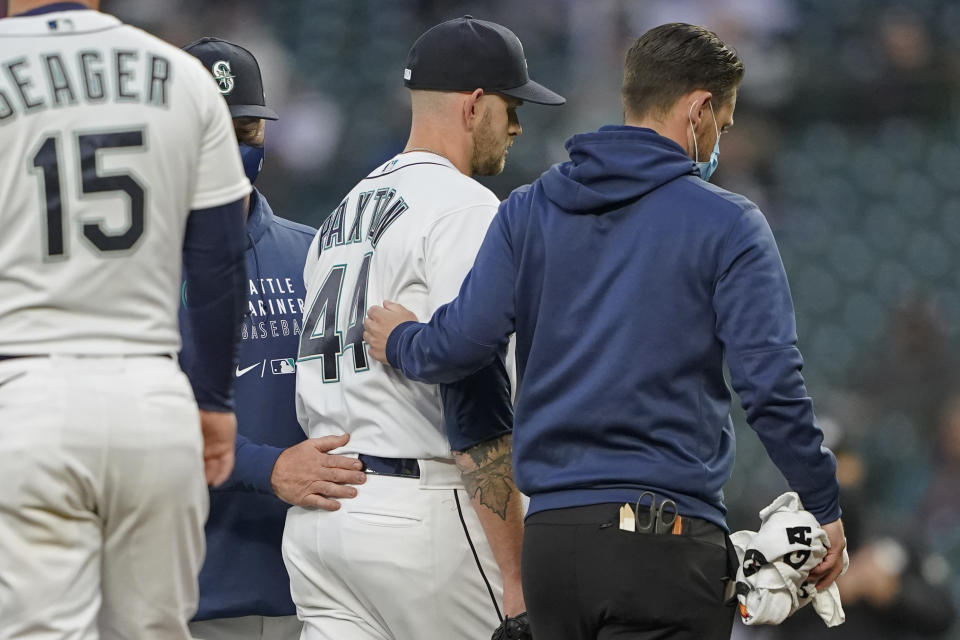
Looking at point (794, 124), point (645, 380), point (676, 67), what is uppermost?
point (676, 67)

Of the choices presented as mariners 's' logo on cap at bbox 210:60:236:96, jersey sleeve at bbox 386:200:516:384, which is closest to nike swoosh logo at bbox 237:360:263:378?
jersey sleeve at bbox 386:200:516:384

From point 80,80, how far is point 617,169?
108cm

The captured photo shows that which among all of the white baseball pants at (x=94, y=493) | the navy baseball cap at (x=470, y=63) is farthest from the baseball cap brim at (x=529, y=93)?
the white baseball pants at (x=94, y=493)

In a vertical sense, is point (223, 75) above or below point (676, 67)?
below

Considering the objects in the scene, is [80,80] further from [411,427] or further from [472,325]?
[411,427]

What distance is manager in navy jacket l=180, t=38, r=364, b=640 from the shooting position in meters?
3.30

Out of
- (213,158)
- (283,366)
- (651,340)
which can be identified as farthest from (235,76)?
(651,340)

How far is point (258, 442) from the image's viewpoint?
134 inches

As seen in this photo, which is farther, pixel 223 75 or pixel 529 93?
pixel 223 75

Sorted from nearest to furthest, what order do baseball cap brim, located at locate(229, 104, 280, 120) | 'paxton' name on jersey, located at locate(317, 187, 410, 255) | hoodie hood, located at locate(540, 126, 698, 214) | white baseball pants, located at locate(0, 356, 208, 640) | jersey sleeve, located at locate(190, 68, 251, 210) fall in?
white baseball pants, located at locate(0, 356, 208, 640) → jersey sleeve, located at locate(190, 68, 251, 210) → hoodie hood, located at locate(540, 126, 698, 214) → 'paxton' name on jersey, located at locate(317, 187, 410, 255) → baseball cap brim, located at locate(229, 104, 280, 120)

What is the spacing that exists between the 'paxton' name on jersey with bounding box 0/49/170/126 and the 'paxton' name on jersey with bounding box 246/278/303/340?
4.05ft

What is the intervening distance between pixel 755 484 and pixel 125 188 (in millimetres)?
5414

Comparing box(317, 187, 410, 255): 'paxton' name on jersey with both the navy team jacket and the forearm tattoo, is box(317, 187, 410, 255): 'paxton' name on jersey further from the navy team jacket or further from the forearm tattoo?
the forearm tattoo

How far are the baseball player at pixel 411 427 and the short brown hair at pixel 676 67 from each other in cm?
49
